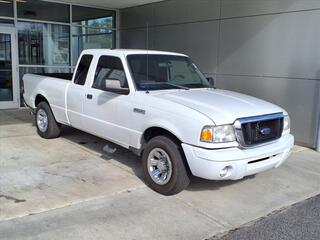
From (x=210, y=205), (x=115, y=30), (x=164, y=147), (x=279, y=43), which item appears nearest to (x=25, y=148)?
(x=164, y=147)

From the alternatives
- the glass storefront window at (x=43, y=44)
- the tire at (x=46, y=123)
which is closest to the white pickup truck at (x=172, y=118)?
the tire at (x=46, y=123)

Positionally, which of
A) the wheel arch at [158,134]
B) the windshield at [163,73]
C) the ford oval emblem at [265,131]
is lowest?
the wheel arch at [158,134]

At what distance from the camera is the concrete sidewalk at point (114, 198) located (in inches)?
159

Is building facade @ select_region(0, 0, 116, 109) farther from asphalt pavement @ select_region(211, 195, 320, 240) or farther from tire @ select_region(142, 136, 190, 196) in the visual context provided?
asphalt pavement @ select_region(211, 195, 320, 240)

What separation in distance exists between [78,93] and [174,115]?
2519 mm

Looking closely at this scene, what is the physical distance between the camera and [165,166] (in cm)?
503

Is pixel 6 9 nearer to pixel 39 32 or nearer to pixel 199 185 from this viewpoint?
pixel 39 32

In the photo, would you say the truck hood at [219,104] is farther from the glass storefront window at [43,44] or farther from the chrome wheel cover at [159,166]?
the glass storefront window at [43,44]

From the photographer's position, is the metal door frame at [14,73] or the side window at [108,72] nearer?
the side window at [108,72]

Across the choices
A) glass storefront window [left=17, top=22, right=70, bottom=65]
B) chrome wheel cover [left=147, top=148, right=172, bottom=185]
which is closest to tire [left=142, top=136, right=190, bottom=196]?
chrome wheel cover [left=147, top=148, right=172, bottom=185]

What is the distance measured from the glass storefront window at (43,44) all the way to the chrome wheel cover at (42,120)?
4.82m

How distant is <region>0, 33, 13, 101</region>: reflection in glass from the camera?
1167 centimetres

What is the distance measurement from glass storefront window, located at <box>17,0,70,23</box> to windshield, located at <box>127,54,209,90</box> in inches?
297

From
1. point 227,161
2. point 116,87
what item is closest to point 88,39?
point 116,87
